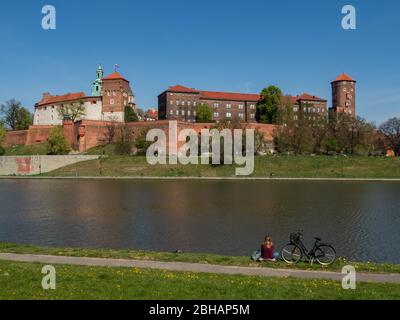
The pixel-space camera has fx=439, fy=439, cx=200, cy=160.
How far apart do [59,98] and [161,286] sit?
4154 inches

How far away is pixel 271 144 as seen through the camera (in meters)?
84.4

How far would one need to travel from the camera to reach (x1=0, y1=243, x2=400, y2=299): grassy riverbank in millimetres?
8078

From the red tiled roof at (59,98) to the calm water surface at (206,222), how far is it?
71.2 m

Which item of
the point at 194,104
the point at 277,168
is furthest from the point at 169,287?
the point at 194,104

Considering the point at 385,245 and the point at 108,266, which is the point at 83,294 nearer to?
the point at 108,266

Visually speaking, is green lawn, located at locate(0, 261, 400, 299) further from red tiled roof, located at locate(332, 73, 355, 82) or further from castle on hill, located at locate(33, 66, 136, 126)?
red tiled roof, located at locate(332, 73, 355, 82)

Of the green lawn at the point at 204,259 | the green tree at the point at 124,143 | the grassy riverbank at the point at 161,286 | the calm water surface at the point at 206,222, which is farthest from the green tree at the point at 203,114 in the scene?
the grassy riverbank at the point at 161,286

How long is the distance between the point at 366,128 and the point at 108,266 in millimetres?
76559

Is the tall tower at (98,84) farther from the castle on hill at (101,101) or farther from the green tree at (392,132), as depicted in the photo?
the green tree at (392,132)

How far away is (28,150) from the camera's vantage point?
86.2 metres

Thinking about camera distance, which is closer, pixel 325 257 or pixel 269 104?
pixel 325 257

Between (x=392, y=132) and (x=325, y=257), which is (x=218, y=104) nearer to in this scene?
(x=392, y=132)
